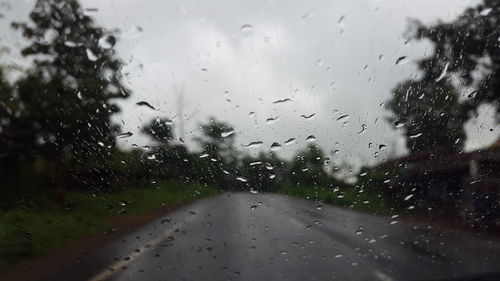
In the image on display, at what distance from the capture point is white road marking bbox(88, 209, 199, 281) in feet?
18.3

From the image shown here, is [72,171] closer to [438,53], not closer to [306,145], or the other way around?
[306,145]

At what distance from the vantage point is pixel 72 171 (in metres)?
5.09

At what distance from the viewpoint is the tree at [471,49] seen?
20.2 ft

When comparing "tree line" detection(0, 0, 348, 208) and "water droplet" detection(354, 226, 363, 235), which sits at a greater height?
"water droplet" detection(354, 226, 363, 235)

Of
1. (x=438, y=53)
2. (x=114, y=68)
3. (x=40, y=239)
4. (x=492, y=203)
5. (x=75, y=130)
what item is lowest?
(x=40, y=239)

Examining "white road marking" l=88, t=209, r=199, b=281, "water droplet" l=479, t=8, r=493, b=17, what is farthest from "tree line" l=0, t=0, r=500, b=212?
"white road marking" l=88, t=209, r=199, b=281

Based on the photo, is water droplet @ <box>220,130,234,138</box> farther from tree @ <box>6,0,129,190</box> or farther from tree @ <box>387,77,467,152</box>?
tree @ <box>387,77,467,152</box>

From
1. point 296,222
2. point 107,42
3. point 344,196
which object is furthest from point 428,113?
point 107,42

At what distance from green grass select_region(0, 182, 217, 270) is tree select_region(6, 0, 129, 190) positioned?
25 centimetres

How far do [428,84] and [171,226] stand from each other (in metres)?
4.15

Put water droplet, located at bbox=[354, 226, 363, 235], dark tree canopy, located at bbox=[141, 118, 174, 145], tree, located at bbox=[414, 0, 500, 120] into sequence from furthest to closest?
water droplet, located at bbox=[354, 226, 363, 235], tree, located at bbox=[414, 0, 500, 120], dark tree canopy, located at bbox=[141, 118, 174, 145]

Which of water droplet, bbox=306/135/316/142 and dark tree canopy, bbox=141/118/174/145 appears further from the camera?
water droplet, bbox=306/135/316/142

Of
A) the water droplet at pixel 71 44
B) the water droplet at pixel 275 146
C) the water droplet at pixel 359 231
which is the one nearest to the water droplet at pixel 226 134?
the water droplet at pixel 275 146

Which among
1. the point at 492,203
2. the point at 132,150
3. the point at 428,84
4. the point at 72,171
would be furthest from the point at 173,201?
the point at 492,203
